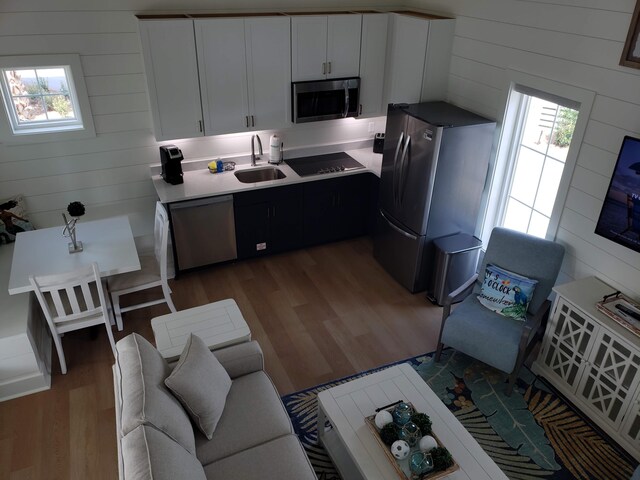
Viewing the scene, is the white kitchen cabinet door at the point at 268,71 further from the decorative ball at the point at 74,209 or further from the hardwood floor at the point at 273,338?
the decorative ball at the point at 74,209

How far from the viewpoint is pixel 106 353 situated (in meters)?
3.74

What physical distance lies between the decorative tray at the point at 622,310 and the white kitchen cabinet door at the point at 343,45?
2.99 m

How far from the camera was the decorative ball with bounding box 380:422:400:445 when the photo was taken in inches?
96.6

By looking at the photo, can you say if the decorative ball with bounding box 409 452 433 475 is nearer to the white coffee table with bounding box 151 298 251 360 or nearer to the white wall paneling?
the white coffee table with bounding box 151 298 251 360

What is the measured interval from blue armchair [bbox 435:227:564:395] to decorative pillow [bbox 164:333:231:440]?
5.74 ft

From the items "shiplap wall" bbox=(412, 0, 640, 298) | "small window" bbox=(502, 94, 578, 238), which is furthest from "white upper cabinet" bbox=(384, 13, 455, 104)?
"small window" bbox=(502, 94, 578, 238)

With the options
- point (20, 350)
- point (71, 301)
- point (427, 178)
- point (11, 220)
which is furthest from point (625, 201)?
point (11, 220)

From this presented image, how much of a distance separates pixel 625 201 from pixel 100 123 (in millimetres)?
4068

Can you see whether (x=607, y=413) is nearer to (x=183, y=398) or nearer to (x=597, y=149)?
(x=597, y=149)

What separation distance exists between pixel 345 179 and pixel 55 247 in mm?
2671

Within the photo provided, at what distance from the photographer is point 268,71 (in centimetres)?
437

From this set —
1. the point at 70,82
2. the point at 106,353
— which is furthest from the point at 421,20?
the point at 106,353

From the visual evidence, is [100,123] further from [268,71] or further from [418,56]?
[418,56]

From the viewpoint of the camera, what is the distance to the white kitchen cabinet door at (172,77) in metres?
3.88
